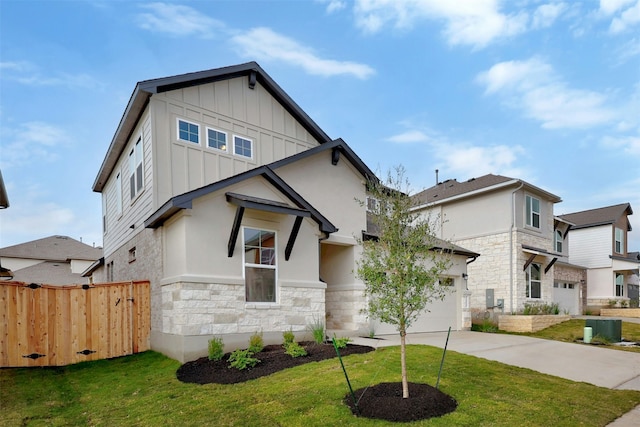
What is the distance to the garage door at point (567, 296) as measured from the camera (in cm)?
2262

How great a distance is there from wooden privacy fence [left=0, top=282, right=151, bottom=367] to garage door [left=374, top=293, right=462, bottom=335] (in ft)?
27.1

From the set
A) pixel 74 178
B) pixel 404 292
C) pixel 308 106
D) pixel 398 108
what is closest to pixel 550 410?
pixel 404 292

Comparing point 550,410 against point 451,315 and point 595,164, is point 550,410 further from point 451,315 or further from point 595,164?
point 595,164

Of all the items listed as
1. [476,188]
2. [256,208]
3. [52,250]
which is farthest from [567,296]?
[52,250]

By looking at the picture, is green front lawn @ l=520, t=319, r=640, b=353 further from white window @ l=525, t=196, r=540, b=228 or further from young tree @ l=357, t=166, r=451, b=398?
young tree @ l=357, t=166, r=451, b=398

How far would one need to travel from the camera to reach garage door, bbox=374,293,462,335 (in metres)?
14.5

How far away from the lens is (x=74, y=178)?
58.7 ft

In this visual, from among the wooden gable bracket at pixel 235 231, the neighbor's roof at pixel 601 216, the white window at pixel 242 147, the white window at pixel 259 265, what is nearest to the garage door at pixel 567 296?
the neighbor's roof at pixel 601 216

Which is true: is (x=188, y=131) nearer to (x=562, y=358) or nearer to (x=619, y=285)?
(x=562, y=358)

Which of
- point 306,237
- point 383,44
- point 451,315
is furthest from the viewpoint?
point 451,315

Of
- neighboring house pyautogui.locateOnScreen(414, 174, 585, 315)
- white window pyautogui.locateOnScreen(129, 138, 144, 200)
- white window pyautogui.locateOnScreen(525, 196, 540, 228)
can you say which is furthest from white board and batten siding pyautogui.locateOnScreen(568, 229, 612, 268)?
white window pyautogui.locateOnScreen(129, 138, 144, 200)

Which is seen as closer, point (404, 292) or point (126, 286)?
point (404, 292)

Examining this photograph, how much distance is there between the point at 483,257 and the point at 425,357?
41.6 feet

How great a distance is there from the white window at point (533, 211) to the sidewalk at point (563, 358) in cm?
856
